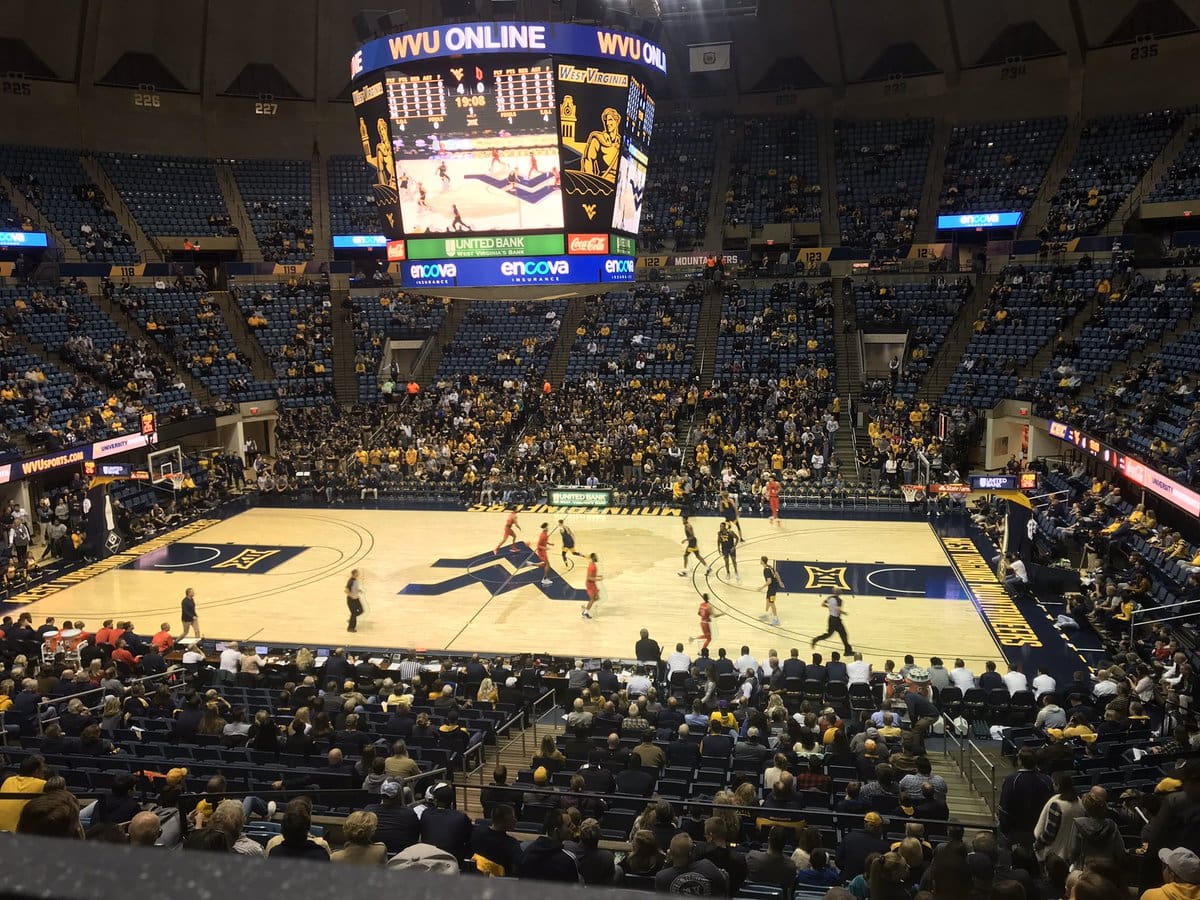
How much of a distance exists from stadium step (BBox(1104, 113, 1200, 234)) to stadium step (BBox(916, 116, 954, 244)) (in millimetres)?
8387

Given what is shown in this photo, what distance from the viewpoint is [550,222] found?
24.6m

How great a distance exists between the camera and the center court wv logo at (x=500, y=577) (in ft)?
78.0

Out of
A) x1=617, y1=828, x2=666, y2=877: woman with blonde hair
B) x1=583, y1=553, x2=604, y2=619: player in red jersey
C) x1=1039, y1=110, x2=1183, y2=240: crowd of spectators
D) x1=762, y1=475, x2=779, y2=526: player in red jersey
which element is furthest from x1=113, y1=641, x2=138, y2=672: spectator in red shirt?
x1=1039, y1=110, x2=1183, y2=240: crowd of spectators

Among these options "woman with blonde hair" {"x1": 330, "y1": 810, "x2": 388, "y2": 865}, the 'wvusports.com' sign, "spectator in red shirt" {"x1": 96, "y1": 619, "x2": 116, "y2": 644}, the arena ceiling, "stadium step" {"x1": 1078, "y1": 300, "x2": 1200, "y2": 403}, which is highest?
the arena ceiling

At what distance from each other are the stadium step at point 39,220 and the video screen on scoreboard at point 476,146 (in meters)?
28.0

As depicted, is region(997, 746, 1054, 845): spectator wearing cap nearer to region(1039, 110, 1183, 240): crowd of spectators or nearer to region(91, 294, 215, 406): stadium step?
region(91, 294, 215, 406): stadium step

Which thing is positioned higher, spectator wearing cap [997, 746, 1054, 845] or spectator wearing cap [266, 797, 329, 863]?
spectator wearing cap [266, 797, 329, 863]

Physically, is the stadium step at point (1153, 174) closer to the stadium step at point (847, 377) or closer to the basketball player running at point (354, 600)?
the stadium step at point (847, 377)

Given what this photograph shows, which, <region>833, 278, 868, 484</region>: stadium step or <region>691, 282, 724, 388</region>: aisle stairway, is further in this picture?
<region>691, 282, 724, 388</region>: aisle stairway

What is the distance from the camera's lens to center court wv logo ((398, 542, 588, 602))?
23.8 m

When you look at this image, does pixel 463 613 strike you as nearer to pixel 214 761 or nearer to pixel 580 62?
pixel 214 761

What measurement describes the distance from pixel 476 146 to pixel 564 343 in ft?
66.2

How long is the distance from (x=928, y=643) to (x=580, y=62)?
53.0ft

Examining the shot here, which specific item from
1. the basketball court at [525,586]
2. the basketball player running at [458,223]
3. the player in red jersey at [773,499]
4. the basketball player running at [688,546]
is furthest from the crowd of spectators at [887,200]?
the basketball player running at [458,223]
